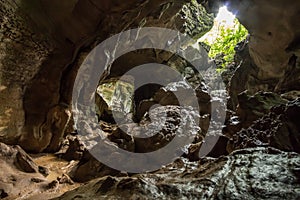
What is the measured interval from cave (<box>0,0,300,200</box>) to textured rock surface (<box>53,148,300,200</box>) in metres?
0.01

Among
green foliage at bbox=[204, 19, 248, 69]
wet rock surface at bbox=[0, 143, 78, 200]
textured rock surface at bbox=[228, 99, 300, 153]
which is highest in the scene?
green foliage at bbox=[204, 19, 248, 69]

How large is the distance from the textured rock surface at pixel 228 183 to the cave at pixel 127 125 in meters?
0.01

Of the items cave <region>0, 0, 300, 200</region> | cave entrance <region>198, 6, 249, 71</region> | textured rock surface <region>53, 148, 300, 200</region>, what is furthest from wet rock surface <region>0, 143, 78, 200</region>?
cave entrance <region>198, 6, 249, 71</region>

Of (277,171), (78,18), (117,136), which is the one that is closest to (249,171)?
(277,171)

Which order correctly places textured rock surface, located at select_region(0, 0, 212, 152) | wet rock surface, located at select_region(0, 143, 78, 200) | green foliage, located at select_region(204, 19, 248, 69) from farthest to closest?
green foliage, located at select_region(204, 19, 248, 69) < textured rock surface, located at select_region(0, 0, 212, 152) < wet rock surface, located at select_region(0, 143, 78, 200)

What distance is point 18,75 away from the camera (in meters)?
6.75

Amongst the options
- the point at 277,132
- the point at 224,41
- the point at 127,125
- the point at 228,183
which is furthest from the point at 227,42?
the point at 228,183

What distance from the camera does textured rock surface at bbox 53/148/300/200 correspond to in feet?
7.34

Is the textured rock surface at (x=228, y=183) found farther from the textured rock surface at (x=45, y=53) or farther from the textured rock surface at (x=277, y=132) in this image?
the textured rock surface at (x=45, y=53)

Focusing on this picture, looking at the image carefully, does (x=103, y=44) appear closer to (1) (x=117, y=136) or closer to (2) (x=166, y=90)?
→ (1) (x=117, y=136)

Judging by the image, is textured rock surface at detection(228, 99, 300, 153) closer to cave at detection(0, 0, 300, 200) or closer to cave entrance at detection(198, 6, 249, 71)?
cave at detection(0, 0, 300, 200)

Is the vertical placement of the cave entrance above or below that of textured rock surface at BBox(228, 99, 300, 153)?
above

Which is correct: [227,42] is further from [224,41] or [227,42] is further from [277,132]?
[277,132]

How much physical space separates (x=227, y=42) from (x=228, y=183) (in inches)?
696
